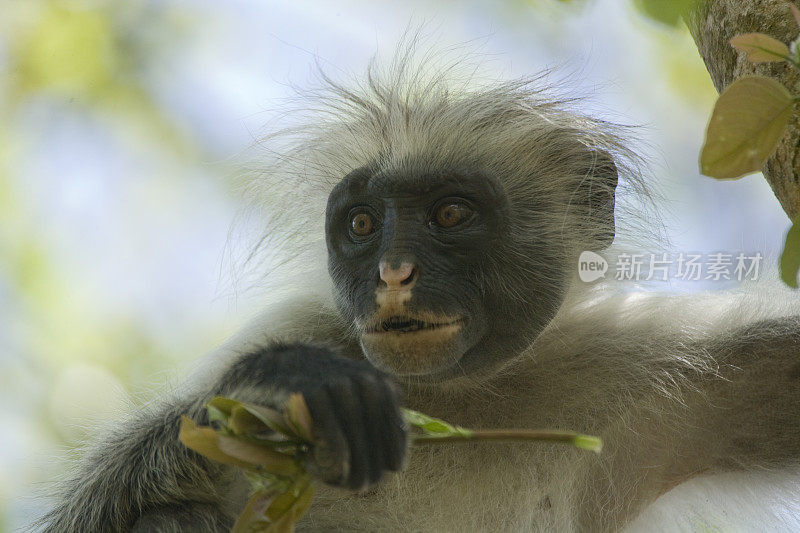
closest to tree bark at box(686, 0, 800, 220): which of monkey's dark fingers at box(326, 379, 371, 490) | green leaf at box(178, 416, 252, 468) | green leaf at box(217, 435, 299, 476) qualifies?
monkey's dark fingers at box(326, 379, 371, 490)

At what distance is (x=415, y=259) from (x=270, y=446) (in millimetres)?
1185

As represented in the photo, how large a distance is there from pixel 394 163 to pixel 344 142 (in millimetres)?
479

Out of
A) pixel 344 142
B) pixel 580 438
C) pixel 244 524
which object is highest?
pixel 344 142

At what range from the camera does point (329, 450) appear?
179 centimetres

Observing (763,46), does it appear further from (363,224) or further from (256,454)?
(363,224)

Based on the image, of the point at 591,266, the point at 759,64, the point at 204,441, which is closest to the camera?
the point at 204,441

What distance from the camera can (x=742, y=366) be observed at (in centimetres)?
322

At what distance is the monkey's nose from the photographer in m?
2.63

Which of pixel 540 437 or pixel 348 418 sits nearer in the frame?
pixel 540 437

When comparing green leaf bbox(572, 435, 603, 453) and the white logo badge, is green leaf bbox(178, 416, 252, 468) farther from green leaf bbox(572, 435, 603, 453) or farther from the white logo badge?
the white logo badge

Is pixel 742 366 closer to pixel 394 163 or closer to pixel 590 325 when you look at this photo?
pixel 590 325

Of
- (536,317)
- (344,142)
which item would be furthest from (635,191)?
(344,142)

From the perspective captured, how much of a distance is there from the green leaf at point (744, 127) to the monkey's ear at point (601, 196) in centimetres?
178

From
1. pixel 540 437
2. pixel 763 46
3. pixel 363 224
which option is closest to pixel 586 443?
pixel 540 437
